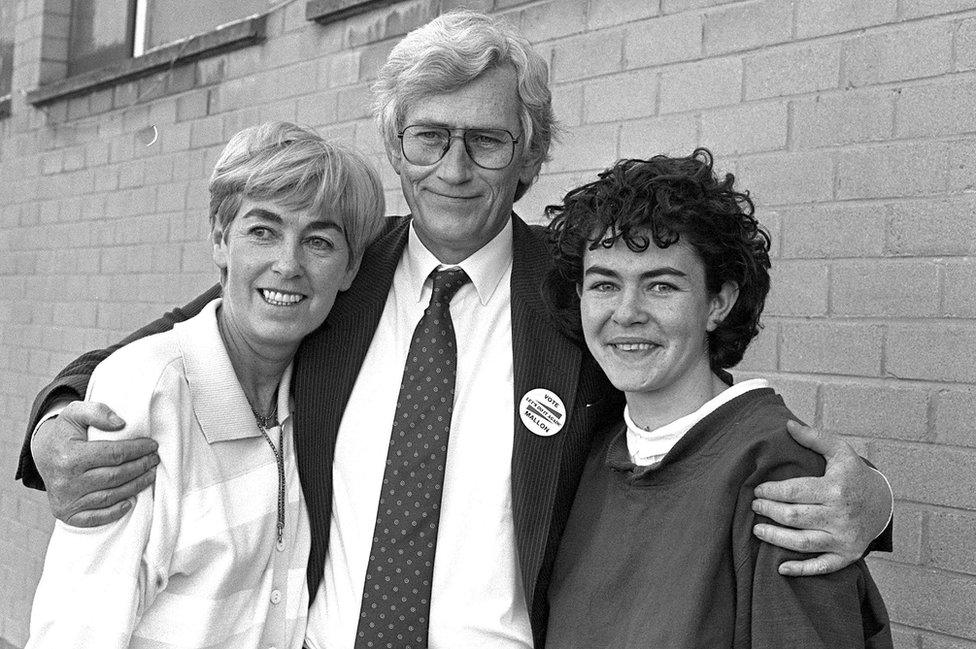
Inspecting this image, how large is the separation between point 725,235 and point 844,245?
970 millimetres

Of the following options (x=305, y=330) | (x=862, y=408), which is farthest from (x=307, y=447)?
(x=862, y=408)

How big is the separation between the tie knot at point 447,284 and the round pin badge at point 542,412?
313mm

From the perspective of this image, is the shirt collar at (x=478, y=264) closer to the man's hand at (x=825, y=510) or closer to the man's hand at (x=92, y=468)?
the man's hand at (x=92, y=468)

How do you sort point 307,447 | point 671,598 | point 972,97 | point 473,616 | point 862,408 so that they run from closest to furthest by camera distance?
point 671,598 → point 473,616 → point 307,447 → point 972,97 → point 862,408

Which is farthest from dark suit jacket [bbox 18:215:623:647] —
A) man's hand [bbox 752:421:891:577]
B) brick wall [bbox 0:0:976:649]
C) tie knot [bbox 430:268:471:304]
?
brick wall [bbox 0:0:976:649]

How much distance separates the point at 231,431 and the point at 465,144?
82 cm

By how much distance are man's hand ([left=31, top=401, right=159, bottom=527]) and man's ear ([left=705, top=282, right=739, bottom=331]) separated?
1091 millimetres

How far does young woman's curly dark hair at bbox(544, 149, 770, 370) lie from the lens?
201 cm

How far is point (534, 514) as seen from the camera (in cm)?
222

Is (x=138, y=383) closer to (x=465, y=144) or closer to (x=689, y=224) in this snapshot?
(x=465, y=144)

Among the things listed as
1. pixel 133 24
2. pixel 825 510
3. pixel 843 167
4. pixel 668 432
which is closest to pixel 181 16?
pixel 133 24

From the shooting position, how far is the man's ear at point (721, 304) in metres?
2.08

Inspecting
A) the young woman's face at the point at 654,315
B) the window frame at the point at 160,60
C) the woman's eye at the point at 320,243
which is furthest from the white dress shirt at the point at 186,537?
the window frame at the point at 160,60

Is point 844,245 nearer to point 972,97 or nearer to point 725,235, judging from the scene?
point 972,97
